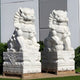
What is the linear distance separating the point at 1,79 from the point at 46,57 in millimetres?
2786

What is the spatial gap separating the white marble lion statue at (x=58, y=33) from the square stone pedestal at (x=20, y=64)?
1.27m

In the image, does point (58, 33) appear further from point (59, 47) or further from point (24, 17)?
point (24, 17)

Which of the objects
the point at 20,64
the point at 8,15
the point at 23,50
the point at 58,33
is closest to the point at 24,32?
the point at 23,50

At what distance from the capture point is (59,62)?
13594mm

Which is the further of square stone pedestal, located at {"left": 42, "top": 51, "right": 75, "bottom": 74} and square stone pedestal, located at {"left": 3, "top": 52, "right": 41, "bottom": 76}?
square stone pedestal, located at {"left": 42, "top": 51, "right": 75, "bottom": 74}

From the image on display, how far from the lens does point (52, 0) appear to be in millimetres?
20547

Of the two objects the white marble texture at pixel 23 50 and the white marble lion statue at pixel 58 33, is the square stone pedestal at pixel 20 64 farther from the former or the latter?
the white marble lion statue at pixel 58 33

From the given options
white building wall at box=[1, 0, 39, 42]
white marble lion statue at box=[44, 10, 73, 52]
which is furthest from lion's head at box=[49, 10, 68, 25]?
Result: white building wall at box=[1, 0, 39, 42]

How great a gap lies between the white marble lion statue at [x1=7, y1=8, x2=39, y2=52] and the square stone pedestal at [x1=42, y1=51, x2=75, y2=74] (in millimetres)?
963

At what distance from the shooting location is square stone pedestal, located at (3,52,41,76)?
41.4ft

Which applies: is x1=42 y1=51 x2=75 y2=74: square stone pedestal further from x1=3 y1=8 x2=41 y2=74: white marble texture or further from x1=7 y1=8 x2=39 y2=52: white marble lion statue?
x1=7 y1=8 x2=39 y2=52: white marble lion statue

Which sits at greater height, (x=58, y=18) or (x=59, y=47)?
(x=58, y=18)

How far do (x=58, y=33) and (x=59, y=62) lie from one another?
114 cm

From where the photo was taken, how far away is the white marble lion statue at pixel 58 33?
45.5 feet
